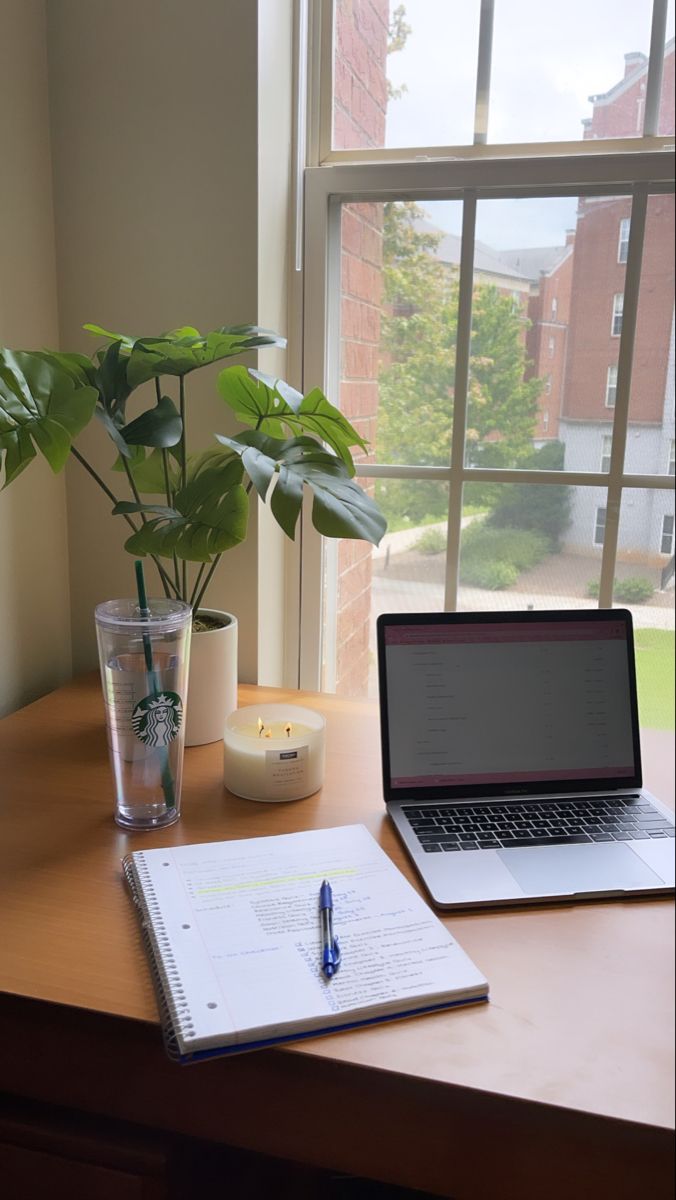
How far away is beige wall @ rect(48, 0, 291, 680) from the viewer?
1.24 meters

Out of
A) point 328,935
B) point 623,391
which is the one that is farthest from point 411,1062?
point 623,391

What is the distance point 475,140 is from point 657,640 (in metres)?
1.12

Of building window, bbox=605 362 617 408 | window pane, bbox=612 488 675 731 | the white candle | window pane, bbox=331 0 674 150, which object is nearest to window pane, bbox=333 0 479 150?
window pane, bbox=331 0 674 150

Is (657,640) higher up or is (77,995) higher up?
(657,640)

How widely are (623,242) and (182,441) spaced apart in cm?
68

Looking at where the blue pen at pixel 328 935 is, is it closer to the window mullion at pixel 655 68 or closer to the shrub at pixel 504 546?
the shrub at pixel 504 546

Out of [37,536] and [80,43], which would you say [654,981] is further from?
[80,43]

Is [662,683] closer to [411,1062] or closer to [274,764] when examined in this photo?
[411,1062]

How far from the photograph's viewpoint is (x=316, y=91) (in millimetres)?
1369

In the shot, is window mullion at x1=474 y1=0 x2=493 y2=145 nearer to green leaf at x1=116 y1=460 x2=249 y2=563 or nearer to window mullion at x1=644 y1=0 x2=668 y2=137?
window mullion at x1=644 y1=0 x2=668 y2=137

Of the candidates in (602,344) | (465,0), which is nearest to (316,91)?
(465,0)

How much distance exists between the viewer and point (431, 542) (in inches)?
55.4

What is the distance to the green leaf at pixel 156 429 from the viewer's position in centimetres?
100

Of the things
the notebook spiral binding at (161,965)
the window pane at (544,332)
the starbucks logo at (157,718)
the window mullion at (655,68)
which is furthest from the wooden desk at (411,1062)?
the window mullion at (655,68)
